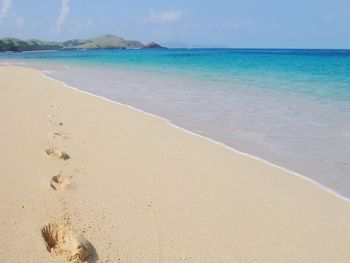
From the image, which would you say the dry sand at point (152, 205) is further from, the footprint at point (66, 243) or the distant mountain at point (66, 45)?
the distant mountain at point (66, 45)

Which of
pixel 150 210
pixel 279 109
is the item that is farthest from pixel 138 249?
pixel 279 109

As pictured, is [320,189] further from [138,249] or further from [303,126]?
[303,126]

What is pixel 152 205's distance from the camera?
3.95m

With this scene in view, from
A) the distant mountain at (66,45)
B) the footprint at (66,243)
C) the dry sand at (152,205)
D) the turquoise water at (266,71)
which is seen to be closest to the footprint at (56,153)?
the dry sand at (152,205)

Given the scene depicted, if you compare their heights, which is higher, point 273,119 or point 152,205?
point 152,205

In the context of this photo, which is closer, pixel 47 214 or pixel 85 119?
pixel 47 214

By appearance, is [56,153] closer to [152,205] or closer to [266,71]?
[152,205]

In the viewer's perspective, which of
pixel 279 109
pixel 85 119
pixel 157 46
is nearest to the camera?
pixel 85 119

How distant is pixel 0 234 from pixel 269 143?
4865 millimetres

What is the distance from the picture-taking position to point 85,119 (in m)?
8.15

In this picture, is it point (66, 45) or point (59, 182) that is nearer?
point (59, 182)

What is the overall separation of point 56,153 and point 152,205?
198 centimetres

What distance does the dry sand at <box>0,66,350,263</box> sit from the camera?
3.15 metres

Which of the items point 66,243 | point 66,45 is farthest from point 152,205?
point 66,45
